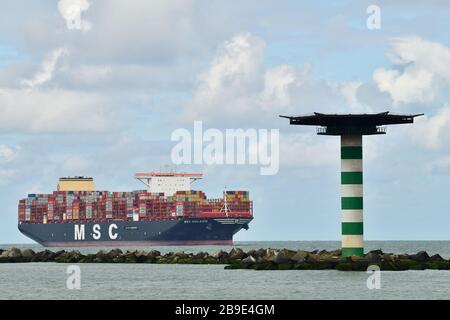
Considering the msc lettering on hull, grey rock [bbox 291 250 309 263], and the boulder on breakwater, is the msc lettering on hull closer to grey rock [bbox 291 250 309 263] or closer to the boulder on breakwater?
the boulder on breakwater

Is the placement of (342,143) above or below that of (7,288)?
above

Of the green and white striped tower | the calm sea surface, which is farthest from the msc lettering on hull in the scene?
the green and white striped tower

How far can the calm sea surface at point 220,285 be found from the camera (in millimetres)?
71938

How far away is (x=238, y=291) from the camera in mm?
74188

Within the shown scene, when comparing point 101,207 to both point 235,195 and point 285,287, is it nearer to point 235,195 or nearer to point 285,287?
point 235,195

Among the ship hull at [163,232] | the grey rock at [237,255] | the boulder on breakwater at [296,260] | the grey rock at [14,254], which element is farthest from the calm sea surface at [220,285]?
the ship hull at [163,232]

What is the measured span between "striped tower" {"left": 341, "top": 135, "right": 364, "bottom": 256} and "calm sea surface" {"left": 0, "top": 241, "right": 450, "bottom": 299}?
409 cm

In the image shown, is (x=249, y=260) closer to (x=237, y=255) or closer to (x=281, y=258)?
(x=281, y=258)

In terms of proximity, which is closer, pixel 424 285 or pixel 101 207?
pixel 424 285

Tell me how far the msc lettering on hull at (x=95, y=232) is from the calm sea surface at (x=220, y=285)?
293ft
